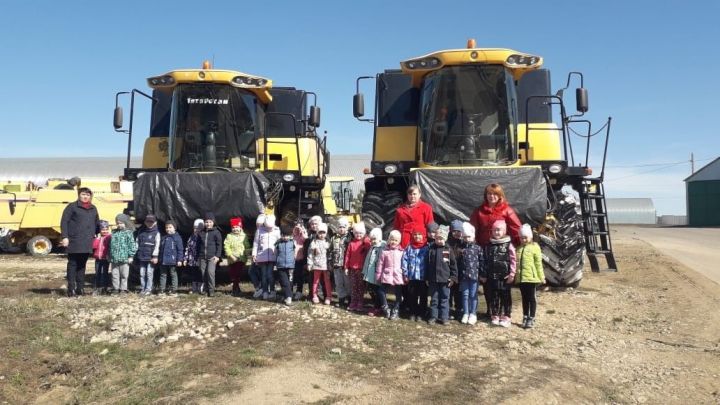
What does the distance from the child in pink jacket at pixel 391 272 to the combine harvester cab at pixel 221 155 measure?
9.30 feet

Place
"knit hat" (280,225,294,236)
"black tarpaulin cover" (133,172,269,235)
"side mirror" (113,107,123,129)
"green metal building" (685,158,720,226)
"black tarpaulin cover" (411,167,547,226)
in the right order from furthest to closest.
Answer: "green metal building" (685,158,720,226)
"side mirror" (113,107,123,129)
"knit hat" (280,225,294,236)
"black tarpaulin cover" (133,172,269,235)
"black tarpaulin cover" (411,167,547,226)

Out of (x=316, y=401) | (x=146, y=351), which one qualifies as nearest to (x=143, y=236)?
(x=146, y=351)

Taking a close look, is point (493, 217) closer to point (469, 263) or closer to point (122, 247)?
point (469, 263)

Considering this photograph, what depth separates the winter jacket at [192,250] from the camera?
30.7 ft

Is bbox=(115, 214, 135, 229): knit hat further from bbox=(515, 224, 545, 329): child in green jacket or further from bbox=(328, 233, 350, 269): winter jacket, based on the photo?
bbox=(515, 224, 545, 329): child in green jacket

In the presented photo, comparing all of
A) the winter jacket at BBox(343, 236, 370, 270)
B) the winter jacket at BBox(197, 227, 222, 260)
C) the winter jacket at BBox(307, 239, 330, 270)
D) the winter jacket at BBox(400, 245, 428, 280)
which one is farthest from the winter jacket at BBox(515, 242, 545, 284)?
the winter jacket at BBox(197, 227, 222, 260)

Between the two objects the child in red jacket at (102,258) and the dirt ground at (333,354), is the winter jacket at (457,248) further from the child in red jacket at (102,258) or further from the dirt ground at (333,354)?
the child in red jacket at (102,258)

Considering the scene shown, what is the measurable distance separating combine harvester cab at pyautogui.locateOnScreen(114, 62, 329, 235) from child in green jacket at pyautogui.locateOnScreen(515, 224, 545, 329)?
4296 millimetres

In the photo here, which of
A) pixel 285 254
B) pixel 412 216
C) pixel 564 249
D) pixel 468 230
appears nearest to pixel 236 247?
pixel 285 254

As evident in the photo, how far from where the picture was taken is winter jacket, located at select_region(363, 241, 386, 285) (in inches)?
311

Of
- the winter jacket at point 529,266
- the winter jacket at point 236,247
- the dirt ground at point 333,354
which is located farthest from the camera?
the winter jacket at point 236,247

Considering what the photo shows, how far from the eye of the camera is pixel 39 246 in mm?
18734

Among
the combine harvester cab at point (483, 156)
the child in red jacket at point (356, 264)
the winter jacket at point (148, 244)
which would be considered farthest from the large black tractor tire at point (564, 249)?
the winter jacket at point (148, 244)

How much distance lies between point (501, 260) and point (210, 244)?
4.52 metres
